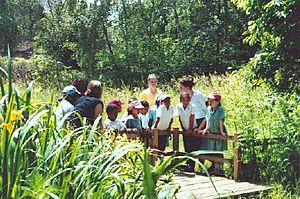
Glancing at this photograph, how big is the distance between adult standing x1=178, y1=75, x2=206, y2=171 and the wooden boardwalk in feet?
2.21

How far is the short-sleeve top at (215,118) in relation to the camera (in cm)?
786

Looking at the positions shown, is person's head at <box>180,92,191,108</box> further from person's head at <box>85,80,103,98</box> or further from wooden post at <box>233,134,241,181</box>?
person's head at <box>85,80,103,98</box>

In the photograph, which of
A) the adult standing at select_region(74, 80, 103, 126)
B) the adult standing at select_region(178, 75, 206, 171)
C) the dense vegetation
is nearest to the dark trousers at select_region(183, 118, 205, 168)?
the adult standing at select_region(178, 75, 206, 171)

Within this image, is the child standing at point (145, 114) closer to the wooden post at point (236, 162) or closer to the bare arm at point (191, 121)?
the bare arm at point (191, 121)

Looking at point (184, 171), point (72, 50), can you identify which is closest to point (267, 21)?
point (184, 171)

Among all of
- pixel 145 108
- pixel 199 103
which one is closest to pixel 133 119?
pixel 145 108

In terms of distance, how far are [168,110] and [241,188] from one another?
184 cm

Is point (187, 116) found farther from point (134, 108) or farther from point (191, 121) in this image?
point (134, 108)

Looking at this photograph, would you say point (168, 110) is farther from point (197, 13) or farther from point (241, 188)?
point (197, 13)

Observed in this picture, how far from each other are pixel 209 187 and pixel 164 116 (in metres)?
1.69

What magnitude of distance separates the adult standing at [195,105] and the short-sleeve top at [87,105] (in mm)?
2046

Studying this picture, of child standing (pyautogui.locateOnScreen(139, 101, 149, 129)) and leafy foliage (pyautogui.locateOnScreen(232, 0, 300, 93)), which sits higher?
leafy foliage (pyautogui.locateOnScreen(232, 0, 300, 93))

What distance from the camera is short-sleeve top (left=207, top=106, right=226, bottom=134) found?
786 cm

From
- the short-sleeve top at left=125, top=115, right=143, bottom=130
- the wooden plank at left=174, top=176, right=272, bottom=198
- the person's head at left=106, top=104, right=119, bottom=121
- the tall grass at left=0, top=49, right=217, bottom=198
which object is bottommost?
the wooden plank at left=174, top=176, right=272, bottom=198
